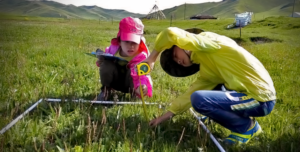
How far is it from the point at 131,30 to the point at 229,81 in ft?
5.67

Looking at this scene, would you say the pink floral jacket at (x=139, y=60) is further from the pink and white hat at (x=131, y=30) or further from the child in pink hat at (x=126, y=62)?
the pink and white hat at (x=131, y=30)

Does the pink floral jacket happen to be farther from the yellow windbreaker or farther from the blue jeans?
the blue jeans

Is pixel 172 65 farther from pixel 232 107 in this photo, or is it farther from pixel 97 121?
pixel 97 121

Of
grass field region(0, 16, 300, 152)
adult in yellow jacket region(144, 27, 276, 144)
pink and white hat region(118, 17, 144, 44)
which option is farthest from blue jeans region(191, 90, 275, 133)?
pink and white hat region(118, 17, 144, 44)

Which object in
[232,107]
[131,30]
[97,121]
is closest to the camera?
[97,121]

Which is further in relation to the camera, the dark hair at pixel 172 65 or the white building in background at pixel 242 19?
the white building in background at pixel 242 19

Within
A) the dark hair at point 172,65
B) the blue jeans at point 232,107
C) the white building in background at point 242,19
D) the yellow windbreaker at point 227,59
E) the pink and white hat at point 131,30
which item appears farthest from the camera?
the white building in background at point 242,19

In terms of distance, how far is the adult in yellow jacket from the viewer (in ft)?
8.37

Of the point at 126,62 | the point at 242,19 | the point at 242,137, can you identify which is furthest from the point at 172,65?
the point at 242,19

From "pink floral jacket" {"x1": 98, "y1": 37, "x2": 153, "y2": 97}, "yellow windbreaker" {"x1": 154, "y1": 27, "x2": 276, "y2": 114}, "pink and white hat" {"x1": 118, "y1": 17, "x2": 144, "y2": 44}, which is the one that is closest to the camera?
"yellow windbreaker" {"x1": 154, "y1": 27, "x2": 276, "y2": 114}

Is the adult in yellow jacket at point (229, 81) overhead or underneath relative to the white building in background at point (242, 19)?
underneath

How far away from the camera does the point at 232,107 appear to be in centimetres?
265

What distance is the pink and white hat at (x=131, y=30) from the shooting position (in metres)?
3.68

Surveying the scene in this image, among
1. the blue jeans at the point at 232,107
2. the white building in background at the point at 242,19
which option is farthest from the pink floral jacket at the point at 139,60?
the white building in background at the point at 242,19
